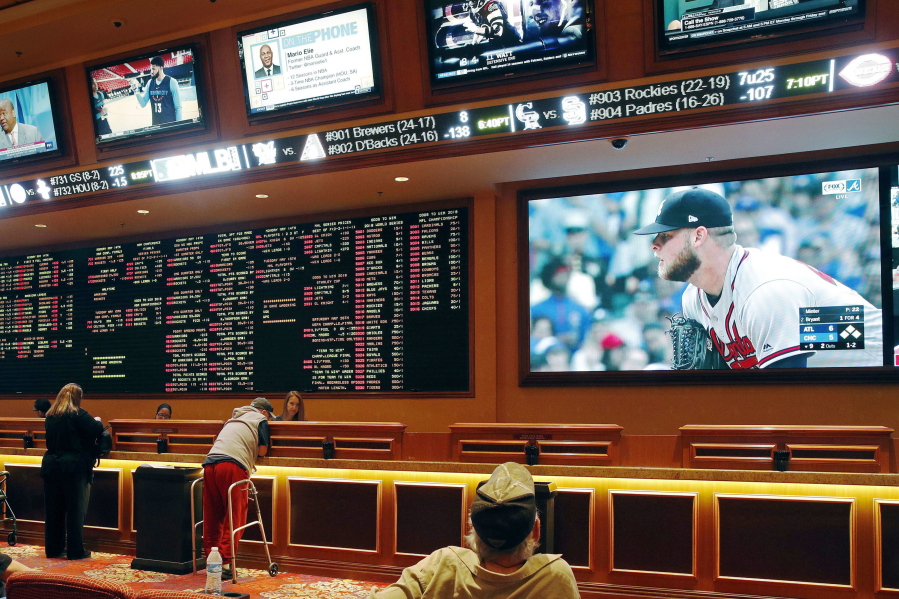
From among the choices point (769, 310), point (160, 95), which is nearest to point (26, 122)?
point (160, 95)

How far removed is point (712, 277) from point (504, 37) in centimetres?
256

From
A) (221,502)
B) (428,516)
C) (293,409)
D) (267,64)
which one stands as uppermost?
(267,64)

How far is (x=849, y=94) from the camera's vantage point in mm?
5047

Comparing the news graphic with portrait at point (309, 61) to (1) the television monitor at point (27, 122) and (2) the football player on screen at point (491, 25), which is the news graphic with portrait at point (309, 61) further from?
(1) the television monitor at point (27, 122)

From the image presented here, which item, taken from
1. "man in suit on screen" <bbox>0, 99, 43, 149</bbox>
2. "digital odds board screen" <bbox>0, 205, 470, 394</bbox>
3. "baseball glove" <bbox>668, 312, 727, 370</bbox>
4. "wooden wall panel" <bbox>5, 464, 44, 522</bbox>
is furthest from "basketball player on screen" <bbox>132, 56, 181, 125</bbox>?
"baseball glove" <bbox>668, 312, 727, 370</bbox>

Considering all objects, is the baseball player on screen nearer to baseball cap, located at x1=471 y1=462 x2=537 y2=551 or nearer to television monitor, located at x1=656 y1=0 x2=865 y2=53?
television monitor, located at x1=656 y1=0 x2=865 y2=53

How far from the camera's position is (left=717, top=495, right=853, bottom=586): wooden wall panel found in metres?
4.62

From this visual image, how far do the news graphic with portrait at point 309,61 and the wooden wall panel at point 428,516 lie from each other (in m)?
3.22

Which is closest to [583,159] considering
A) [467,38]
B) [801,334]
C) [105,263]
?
[467,38]

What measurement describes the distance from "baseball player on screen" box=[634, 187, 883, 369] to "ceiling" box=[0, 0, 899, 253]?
0.53 metres

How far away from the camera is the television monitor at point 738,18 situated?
16.6 ft

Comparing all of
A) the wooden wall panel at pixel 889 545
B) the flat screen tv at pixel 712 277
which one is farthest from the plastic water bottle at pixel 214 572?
the wooden wall panel at pixel 889 545

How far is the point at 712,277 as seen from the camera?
6355mm

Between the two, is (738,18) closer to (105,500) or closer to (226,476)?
(226,476)
